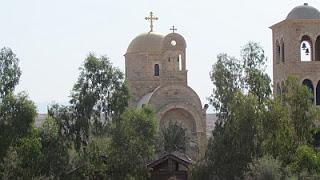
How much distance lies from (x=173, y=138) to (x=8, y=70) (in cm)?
1610

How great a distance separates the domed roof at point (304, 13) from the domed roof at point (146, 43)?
17880 millimetres

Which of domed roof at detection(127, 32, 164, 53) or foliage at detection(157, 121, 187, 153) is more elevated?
domed roof at detection(127, 32, 164, 53)

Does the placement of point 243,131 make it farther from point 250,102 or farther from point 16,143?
point 16,143

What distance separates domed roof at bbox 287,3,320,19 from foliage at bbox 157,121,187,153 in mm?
11588

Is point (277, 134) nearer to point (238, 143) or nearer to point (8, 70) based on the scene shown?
point (238, 143)

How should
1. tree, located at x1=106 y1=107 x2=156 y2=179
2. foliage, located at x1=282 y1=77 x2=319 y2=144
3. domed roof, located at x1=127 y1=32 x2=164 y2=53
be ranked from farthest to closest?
domed roof, located at x1=127 y1=32 x2=164 y2=53, tree, located at x1=106 y1=107 x2=156 y2=179, foliage, located at x1=282 y1=77 x2=319 y2=144

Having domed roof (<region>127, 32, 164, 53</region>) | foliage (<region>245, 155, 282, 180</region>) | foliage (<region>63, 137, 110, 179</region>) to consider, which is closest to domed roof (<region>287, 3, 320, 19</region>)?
foliage (<region>245, 155, 282, 180</region>)

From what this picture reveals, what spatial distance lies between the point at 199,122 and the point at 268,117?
22291 millimetres

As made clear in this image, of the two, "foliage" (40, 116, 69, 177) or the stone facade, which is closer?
"foliage" (40, 116, 69, 177)

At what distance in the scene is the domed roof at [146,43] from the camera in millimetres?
62062

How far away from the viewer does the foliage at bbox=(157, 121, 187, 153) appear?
52.2 metres

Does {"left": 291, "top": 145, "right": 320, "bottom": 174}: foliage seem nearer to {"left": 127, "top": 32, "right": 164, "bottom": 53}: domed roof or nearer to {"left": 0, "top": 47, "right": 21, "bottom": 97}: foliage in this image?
{"left": 0, "top": 47, "right": 21, "bottom": 97}: foliage

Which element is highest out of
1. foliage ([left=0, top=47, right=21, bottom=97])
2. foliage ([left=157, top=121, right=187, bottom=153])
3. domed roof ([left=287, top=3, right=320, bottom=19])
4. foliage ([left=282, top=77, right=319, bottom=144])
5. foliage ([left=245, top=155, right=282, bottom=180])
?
domed roof ([left=287, top=3, right=320, bottom=19])

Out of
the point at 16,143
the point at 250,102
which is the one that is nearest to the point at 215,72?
the point at 250,102
